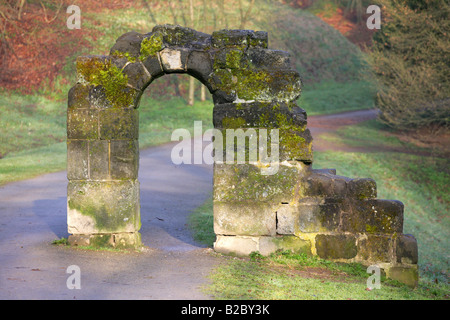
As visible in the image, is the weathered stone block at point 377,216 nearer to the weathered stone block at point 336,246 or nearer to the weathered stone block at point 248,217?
the weathered stone block at point 336,246

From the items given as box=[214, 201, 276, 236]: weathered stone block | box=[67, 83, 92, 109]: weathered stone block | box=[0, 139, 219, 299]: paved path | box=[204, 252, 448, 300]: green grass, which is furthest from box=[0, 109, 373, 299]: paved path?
box=[67, 83, 92, 109]: weathered stone block

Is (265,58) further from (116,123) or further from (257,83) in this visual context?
(116,123)

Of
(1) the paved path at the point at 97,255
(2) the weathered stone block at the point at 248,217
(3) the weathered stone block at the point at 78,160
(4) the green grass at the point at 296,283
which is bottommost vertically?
(4) the green grass at the point at 296,283

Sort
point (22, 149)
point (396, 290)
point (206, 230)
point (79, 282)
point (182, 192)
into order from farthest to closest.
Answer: point (22, 149) → point (182, 192) → point (206, 230) → point (396, 290) → point (79, 282)

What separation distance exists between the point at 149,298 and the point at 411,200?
45.9ft

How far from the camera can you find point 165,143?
2347cm

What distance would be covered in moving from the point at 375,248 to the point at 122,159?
4004 millimetres

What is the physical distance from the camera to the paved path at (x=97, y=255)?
707cm

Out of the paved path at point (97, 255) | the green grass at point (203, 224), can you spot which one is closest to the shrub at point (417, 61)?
the paved path at point (97, 255)

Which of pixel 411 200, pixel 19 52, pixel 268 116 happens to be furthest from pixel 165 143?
pixel 268 116

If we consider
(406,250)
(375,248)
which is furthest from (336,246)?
(406,250)

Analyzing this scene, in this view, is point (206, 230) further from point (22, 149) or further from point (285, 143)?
point (22, 149)

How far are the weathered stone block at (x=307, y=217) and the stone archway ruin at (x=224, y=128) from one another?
15 mm

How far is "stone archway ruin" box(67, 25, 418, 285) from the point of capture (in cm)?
918
